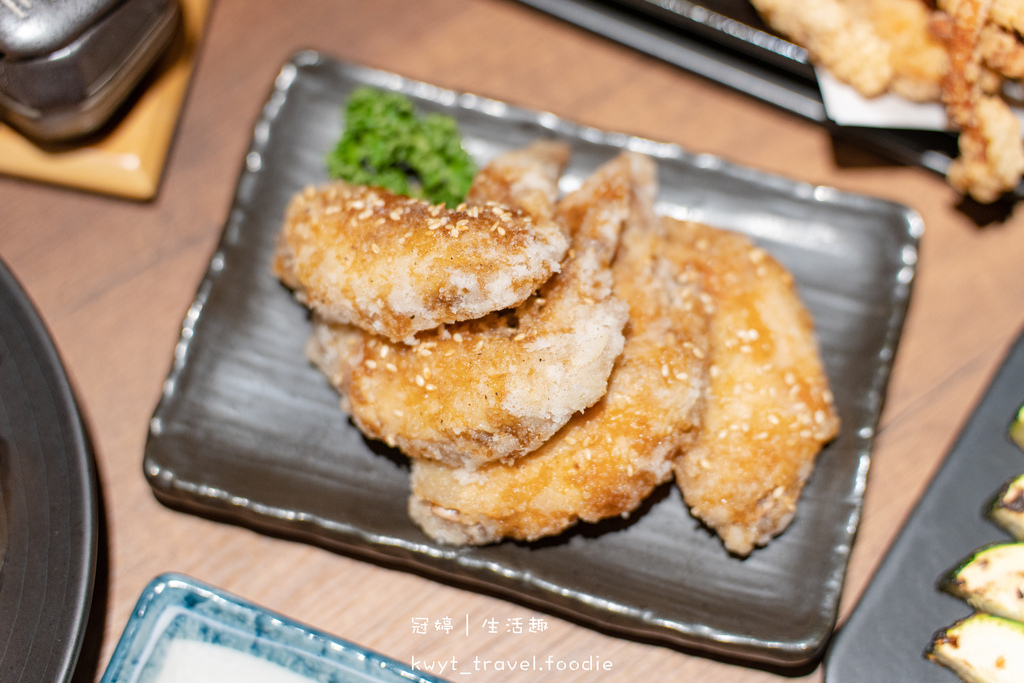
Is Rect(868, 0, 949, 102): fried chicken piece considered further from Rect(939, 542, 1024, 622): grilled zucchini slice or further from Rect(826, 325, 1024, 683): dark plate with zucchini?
Rect(939, 542, 1024, 622): grilled zucchini slice

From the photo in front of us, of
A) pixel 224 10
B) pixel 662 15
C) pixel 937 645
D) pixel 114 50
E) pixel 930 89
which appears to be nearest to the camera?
pixel 937 645

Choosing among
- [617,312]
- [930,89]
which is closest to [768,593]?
[617,312]

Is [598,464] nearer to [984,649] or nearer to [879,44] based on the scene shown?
[984,649]

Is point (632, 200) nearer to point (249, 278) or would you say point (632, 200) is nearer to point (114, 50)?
point (249, 278)

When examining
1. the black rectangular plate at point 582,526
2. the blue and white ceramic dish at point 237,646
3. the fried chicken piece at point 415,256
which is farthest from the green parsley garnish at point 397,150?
the blue and white ceramic dish at point 237,646

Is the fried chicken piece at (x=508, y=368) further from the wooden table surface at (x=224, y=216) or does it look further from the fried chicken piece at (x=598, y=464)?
the wooden table surface at (x=224, y=216)

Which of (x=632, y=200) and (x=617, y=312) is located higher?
(x=632, y=200)

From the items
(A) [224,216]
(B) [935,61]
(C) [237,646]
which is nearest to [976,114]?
(B) [935,61]
